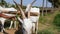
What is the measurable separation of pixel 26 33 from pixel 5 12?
240 inches

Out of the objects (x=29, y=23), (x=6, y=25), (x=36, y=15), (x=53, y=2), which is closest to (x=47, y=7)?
(x=53, y=2)

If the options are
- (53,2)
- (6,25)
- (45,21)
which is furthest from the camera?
(53,2)

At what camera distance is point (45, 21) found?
15.8 m

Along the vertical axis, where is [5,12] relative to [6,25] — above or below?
above

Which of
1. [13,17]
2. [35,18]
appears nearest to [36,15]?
[35,18]

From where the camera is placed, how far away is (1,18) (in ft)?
41.8

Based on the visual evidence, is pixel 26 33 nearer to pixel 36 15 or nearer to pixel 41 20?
pixel 36 15

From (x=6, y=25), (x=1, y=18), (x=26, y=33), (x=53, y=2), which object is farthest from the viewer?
(x=53, y=2)

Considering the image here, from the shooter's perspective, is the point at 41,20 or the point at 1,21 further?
the point at 41,20

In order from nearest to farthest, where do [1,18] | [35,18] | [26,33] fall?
[26,33] < [35,18] < [1,18]

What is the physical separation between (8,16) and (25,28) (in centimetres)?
546

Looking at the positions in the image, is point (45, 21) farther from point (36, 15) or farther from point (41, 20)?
point (36, 15)

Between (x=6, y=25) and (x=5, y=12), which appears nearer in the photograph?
(x=5, y=12)

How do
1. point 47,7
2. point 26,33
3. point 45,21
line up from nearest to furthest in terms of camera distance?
point 26,33 < point 45,21 < point 47,7
